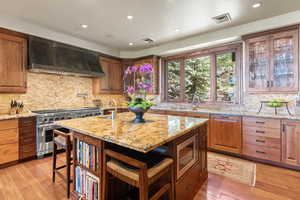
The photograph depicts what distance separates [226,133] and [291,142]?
1.02 m

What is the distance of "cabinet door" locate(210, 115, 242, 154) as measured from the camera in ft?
10.0

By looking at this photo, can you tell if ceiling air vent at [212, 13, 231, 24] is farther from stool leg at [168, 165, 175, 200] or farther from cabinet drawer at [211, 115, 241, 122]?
stool leg at [168, 165, 175, 200]

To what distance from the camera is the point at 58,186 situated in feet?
6.95

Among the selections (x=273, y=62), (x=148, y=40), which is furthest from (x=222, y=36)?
(x=148, y=40)

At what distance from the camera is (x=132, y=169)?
1.27 metres

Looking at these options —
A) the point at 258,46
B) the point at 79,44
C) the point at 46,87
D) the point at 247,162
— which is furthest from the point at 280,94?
the point at 46,87

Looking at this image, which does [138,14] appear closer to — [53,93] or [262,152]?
[53,93]

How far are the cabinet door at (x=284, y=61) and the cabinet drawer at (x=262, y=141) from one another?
3.30 ft

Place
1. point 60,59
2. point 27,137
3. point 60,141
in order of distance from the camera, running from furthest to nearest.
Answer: point 60,59 → point 27,137 → point 60,141

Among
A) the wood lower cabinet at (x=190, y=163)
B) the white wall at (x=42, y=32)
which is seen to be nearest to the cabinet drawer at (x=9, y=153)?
the white wall at (x=42, y=32)

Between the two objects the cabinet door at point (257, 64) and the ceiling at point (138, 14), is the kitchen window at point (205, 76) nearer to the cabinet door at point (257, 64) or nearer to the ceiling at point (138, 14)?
the cabinet door at point (257, 64)

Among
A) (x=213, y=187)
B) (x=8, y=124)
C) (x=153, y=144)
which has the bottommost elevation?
(x=213, y=187)

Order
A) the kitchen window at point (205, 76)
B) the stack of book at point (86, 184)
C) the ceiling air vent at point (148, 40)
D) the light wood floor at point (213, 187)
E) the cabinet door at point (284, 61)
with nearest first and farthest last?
the stack of book at point (86, 184)
the light wood floor at point (213, 187)
the cabinet door at point (284, 61)
the kitchen window at point (205, 76)
the ceiling air vent at point (148, 40)

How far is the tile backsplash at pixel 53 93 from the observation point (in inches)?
131
